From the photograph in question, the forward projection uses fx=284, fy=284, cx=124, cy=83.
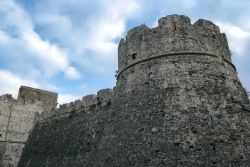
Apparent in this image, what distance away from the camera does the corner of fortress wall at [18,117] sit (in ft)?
69.8

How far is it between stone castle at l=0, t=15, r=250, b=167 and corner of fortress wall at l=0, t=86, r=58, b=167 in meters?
9.10

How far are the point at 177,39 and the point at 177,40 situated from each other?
0.15ft

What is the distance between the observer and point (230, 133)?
31.0 feet

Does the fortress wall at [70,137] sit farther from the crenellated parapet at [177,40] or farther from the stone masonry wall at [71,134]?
the crenellated parapet at [177,40]

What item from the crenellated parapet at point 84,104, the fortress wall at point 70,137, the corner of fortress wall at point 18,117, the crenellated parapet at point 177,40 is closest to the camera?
the crenellated parapet at point 177,40

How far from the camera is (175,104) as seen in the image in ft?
32.8

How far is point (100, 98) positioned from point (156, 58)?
218 inches

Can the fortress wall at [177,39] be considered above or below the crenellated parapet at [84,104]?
above

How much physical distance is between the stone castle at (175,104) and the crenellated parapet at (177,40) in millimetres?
38

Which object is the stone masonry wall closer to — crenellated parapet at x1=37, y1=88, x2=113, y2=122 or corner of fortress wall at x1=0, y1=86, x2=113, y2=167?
crenellated parapet at x1=37, y1=88, x2=113, y2=122

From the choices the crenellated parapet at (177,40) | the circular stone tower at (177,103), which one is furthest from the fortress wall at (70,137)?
the crenellated parapet at (177,40)

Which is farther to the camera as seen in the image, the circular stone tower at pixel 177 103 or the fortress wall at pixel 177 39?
the fortress wall at pixel 177 39

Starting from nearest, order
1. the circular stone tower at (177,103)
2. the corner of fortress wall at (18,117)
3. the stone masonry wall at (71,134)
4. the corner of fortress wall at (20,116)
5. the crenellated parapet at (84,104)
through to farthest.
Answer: the circular stone tower at (177,103)
the stone masonry wall at (71,134)
the crenellated parapet at (84,104)
the corner of fortress wall at (20,116)
the corner of fortress wall at (18,117)

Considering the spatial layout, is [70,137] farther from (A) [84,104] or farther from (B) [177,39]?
(B) [177,39]
